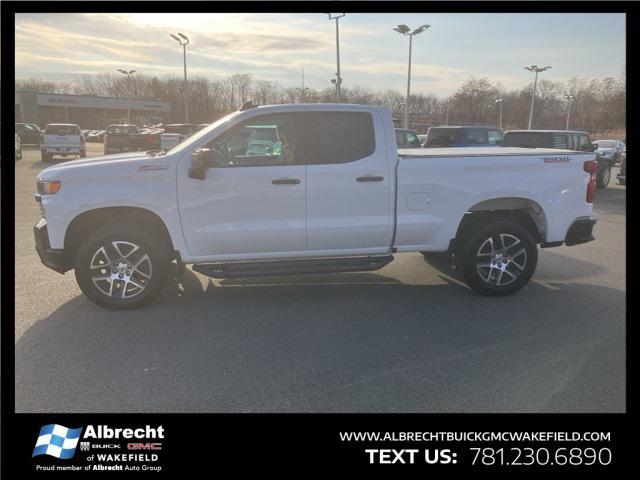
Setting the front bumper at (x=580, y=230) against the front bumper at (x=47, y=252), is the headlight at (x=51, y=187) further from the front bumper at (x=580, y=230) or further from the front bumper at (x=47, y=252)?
the front bumper at (x=580, y=230)

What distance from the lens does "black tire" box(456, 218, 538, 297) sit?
18.9 ft

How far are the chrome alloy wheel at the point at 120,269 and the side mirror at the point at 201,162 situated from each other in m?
0.98

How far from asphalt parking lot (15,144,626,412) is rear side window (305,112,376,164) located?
1.61 meters

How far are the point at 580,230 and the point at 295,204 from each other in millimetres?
3425

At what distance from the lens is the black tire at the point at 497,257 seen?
575cm

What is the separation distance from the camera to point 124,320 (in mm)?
5102

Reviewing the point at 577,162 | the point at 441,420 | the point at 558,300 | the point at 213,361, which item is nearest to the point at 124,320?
the point at 213,361

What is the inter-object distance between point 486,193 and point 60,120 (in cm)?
8908

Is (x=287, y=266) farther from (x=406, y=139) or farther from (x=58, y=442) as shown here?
(x=406, y=139)

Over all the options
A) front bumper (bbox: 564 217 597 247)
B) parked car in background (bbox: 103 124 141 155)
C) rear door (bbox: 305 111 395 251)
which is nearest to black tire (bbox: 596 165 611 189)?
front bumper (bbox: 564 217 597 247)

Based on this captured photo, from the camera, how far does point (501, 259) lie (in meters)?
5.83

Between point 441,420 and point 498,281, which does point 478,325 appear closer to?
point 498,281

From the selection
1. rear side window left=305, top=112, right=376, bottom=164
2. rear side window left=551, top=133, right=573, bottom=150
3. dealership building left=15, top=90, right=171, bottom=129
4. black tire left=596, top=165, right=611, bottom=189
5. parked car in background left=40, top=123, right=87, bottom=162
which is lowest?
rear side window left=305, top=112, right=376, bottom=164

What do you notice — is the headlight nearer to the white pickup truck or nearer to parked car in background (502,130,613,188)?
the white pickup truck
